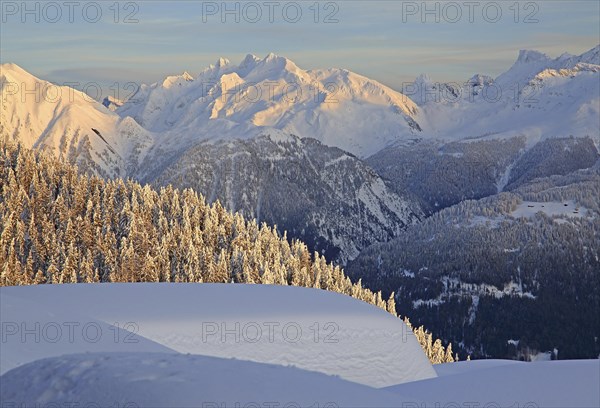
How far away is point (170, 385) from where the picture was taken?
12.0 metres

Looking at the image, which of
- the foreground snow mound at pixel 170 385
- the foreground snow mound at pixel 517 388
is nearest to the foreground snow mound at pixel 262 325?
the foreground snow mound at pixel 517 388

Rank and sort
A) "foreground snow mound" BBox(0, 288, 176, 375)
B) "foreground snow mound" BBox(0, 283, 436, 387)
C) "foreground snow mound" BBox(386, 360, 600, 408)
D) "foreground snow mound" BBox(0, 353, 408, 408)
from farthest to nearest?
"foreground snow mound" BBox(0, 283, 436, 387) → "foreground snow mound" BBox(0, 288, 176, 375) → "foreground snow mound" BBox(386, 360, 600, 408) → "foreground snow mound" BBox(0, 353, 408, 408)

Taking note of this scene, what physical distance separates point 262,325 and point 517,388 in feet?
40.8

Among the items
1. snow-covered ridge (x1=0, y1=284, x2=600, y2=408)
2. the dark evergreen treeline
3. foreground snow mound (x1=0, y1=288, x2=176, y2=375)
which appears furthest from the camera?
the dark evergreen treeline

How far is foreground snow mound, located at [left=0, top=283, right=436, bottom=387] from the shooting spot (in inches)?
1153

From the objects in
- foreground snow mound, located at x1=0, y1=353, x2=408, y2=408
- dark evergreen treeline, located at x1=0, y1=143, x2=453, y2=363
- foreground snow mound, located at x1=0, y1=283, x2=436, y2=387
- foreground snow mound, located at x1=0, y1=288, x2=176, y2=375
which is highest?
foreground snow mound, located at x1=0, y1=353, x2=408, y2=408

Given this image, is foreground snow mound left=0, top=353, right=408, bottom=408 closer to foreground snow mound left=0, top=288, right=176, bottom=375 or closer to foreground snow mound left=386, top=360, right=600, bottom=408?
foreground snow mound left=386, top=360, right=600, bottom=408

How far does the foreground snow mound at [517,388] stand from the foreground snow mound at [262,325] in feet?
33.5

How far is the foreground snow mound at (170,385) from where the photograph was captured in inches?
471

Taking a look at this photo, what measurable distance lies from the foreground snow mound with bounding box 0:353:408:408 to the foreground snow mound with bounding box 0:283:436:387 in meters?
13.8

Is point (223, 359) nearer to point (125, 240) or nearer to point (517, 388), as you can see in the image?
point (517, 388)

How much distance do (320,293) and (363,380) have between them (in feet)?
23.1

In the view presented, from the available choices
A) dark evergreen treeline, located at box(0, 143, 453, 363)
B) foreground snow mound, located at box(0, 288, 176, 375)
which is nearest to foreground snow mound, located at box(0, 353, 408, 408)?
foreground snow mound, located at box(0, 288, 176, 375)

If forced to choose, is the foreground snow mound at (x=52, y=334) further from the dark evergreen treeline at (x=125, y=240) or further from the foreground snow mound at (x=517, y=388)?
the dark evergreen treeline at (x=125, y=240)
